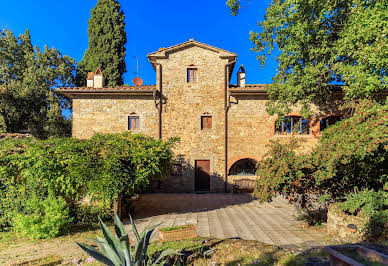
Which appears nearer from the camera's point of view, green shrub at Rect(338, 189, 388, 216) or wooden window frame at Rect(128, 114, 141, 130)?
green shrub at Rect(338, 189, 388, 216)

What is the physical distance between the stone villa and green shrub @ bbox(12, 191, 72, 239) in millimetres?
7337

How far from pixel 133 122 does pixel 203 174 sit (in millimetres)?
5584

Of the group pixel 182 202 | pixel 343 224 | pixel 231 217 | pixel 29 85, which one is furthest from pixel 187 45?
pixel 29 85

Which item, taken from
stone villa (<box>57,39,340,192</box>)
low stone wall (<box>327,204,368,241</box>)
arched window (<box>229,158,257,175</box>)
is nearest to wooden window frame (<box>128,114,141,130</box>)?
stone villa (<box>57,39,340,192</box>)

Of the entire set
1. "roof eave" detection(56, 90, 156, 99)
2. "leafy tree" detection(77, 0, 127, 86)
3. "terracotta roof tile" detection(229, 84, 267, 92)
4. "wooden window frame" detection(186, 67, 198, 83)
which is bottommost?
"roof eave" detection(56, 90, 156, 99)

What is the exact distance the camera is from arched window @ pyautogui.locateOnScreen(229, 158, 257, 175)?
43.8ft

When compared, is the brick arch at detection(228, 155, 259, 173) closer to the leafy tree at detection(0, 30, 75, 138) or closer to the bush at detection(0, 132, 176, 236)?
the bush at detection(0, 132, 176, 236)

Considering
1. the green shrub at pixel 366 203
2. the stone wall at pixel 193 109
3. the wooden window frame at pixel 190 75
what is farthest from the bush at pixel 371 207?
the wooden window frame at pixel 190 75

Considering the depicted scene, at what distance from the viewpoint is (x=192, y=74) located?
13.5m

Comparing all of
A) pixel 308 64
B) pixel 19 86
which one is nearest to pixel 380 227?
pixel 308 64

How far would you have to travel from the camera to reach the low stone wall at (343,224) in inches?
210

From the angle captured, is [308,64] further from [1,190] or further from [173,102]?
[1,190]

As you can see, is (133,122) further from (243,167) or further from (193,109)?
(243,167)

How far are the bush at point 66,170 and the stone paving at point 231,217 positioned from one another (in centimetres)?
178
